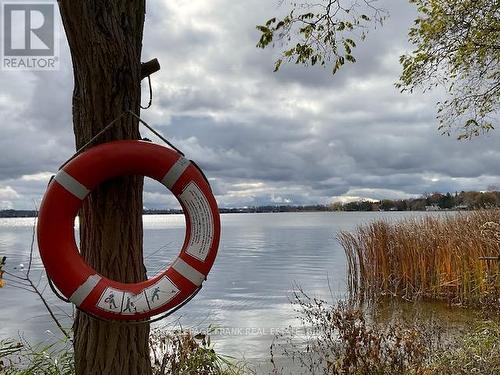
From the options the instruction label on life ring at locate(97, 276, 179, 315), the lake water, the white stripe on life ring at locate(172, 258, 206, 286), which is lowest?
the lake water

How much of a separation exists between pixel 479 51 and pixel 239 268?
10.1 m

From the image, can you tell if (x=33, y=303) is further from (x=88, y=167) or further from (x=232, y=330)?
(x=88, y=167)

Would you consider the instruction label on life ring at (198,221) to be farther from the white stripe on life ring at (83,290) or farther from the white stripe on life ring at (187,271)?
the white stripe on life ring at (83,290)

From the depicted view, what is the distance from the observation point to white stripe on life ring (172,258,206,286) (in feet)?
7.27

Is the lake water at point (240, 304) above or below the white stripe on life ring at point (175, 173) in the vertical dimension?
below

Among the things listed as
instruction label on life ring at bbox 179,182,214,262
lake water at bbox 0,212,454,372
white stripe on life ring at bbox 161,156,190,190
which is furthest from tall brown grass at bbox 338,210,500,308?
white stripe on life ring at bbox 161,156,190,190

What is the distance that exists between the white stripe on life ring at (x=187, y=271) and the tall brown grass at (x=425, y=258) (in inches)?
235

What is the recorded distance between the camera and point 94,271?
7.01 ft

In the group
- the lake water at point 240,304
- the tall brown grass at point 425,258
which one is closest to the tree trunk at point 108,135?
the lake water at point 240,304

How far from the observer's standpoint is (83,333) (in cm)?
226

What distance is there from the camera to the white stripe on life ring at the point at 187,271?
2.21m

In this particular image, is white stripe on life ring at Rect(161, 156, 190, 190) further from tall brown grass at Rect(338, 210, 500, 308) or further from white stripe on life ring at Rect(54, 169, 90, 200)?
tall brown grass at Rect(338, 210, 500, 308)

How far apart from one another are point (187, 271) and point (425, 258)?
7.12 metres

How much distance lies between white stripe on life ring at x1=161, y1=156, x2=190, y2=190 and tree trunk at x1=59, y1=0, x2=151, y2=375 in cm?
14
